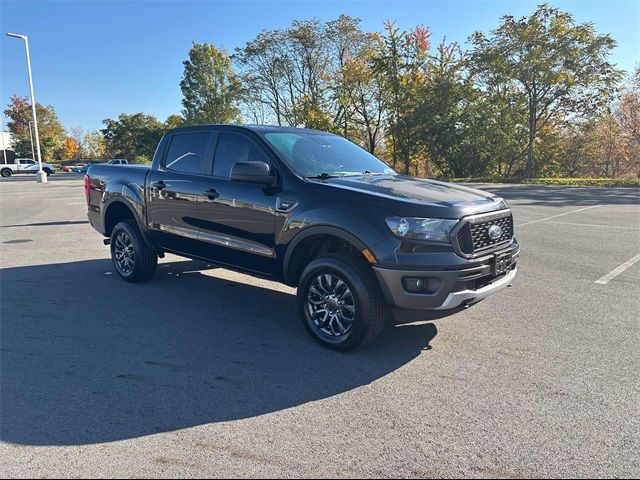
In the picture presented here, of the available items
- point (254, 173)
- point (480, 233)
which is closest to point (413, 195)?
point (480, 233)

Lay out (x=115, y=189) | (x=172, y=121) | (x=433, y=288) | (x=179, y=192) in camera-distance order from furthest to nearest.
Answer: (x=172, y=121), (x=115, y=189), (x=179, y=192), (x=433, y=288)

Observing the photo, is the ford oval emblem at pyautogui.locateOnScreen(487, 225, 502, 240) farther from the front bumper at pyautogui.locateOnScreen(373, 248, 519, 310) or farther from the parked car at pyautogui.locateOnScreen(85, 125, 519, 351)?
the front bumper at pyautogui.locateOnScreen(373, 248, 519, 310)

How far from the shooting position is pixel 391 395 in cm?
338

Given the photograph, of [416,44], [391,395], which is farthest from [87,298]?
[416,44]

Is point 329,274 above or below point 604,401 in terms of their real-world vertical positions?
above

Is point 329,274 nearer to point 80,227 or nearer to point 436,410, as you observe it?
point 436,410

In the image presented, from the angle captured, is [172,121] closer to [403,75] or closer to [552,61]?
[403,75]

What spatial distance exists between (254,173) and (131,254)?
2869mm

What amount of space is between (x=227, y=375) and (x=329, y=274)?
1156 millimetres

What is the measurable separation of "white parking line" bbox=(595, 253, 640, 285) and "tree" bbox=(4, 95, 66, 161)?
81.7m

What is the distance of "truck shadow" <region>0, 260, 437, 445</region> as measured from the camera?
312 centimetres

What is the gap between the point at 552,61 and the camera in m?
28.1

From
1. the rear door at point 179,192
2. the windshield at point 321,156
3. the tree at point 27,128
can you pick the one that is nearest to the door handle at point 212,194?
the rear door at point 179,192

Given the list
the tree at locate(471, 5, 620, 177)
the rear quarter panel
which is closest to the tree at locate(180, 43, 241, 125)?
the tree at locate(471, 5, 620, 177)
